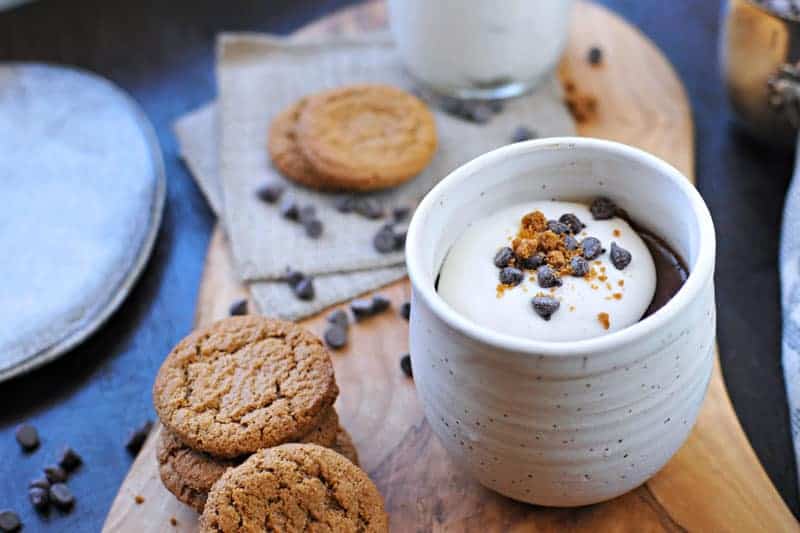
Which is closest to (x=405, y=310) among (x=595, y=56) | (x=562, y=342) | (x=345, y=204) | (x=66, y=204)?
(x=345, y=204)

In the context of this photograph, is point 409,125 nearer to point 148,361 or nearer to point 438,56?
point 438,56

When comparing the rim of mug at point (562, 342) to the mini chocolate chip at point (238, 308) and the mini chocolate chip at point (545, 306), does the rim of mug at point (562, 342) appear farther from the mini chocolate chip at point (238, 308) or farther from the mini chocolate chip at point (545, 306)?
the mini chocolate chip at point (238, 308)

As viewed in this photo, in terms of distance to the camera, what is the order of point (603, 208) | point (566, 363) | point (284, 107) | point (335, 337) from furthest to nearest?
point (284, 107) → point (335, 337) → point (603, 208) → point (566, 363)

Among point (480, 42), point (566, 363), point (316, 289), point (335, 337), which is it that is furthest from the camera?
point (480, 42)

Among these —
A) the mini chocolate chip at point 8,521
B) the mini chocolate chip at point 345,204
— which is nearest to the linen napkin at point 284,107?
the mini chocolate chip at point 345,204

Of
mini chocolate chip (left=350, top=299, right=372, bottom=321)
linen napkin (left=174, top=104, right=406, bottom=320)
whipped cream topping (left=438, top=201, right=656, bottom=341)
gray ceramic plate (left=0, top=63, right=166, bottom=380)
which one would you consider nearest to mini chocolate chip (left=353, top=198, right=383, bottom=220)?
linen napkin (left=174, top=104, right=406, bottom=320)

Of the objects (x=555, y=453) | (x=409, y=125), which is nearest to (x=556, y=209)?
(x=555, y=453)

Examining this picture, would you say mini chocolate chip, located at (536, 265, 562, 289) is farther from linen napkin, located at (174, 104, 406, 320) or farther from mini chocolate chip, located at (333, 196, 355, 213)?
mini chocolate chip, located at (333, 196, 355, 213)

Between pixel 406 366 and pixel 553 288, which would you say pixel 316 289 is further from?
pixel 553 288
